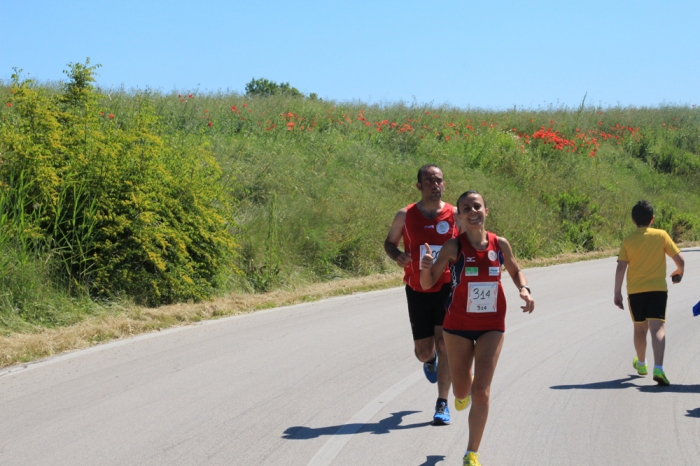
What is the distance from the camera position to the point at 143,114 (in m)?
12.7

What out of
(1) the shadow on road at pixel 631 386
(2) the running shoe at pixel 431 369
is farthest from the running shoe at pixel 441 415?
(1) the shadow on road at pixel 631 386

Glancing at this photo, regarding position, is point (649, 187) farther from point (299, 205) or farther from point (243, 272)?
point (243, 272)

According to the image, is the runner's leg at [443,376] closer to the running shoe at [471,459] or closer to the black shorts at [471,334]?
the black shorts at [471,334]

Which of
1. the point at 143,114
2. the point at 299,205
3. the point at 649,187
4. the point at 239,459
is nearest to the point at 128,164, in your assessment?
the point at 143,114

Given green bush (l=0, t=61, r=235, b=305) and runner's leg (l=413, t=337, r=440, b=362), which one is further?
green bush (l=0, t=61, r=235, b=305)

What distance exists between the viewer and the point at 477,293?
17.9 feet

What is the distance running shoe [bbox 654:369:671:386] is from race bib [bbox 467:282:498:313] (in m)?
3.33

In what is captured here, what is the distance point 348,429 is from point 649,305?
12.1 ft

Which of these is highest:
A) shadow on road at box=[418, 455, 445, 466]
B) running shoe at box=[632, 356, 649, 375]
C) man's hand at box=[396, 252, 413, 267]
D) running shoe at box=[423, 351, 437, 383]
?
man's hand at box=[396, 252, 413, 267]

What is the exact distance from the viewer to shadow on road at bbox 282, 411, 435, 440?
619cm

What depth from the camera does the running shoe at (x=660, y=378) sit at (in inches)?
312

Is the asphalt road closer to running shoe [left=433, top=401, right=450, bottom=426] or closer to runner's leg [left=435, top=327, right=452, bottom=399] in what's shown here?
running shoe [left=433, top=401, right=450, bottom=426]

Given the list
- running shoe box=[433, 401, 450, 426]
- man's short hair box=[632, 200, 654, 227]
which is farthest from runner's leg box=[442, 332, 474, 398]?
man's short hair box=[632, 200, 654, 227]

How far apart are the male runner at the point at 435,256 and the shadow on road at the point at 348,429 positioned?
0.32 metres
